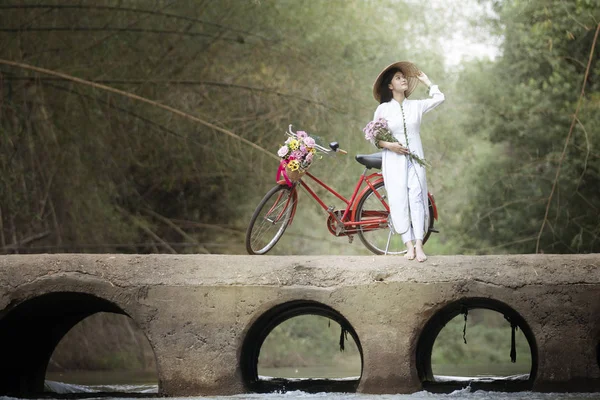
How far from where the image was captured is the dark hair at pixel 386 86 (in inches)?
318

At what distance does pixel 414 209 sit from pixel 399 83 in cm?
102

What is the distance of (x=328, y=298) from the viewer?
24.6 feet

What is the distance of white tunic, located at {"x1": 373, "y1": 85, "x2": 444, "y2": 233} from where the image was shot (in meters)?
7.80

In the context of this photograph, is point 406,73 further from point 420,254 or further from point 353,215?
point 420,254

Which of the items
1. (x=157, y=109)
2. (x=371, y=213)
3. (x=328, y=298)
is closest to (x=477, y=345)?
(x=157, y=109)

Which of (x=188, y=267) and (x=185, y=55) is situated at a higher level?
(x=185, y=55)

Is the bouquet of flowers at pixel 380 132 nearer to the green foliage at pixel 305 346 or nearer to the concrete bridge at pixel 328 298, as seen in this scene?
the concrete bridge at pixel 328 298

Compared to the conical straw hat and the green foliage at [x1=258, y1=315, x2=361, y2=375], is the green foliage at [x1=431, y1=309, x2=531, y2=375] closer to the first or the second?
the green foliage at [x1=258, y1=315, x2=361, y2=375]

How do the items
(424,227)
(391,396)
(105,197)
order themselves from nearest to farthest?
(391,396) → (424,227) → (105,197)

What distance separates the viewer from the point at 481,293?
24.1ft

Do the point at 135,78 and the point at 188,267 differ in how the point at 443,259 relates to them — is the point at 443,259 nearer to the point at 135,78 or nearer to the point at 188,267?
the point at 188,267

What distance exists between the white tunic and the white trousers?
0.08 ft

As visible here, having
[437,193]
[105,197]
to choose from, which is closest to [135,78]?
[105,197]

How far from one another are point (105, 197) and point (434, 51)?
7.57 m
